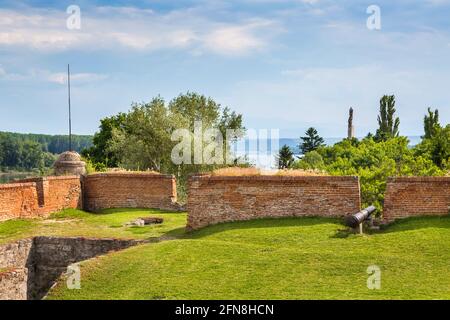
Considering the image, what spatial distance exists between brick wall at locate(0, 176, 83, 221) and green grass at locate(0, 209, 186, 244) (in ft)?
1.31

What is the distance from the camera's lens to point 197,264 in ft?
41.7

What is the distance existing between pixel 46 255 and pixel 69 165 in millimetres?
7998

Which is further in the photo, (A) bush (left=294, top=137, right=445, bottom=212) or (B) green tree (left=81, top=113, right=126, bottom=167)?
(B) green tree (left=81, top=113, right=126, bottom=167)

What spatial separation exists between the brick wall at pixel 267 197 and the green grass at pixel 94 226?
121 centimetres

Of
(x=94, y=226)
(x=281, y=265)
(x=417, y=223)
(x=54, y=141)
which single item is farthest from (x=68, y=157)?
(x=54, y=141)

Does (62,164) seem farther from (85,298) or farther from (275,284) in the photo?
(275,284)

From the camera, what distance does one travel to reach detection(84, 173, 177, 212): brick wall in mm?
23672

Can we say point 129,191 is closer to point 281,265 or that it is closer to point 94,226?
point 94,226

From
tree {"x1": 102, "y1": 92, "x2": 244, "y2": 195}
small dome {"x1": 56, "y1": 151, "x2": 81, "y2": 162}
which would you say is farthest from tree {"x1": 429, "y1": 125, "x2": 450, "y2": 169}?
small dome {"x1": 56, "y1": 151, "x2": 81, "y2": 162}

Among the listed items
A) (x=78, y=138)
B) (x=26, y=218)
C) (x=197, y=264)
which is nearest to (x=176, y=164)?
(x=26, y=218)

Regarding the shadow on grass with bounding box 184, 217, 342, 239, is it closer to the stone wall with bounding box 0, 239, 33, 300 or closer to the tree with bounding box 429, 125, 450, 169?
the stone wall with bounding box 0, 239, 33, 300

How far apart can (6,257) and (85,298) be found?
20.5 feet

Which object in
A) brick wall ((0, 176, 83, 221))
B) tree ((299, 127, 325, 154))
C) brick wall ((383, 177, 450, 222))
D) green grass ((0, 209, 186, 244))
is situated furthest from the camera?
tree ((299, 127, 325, 154))

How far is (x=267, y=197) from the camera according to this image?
662 inches
